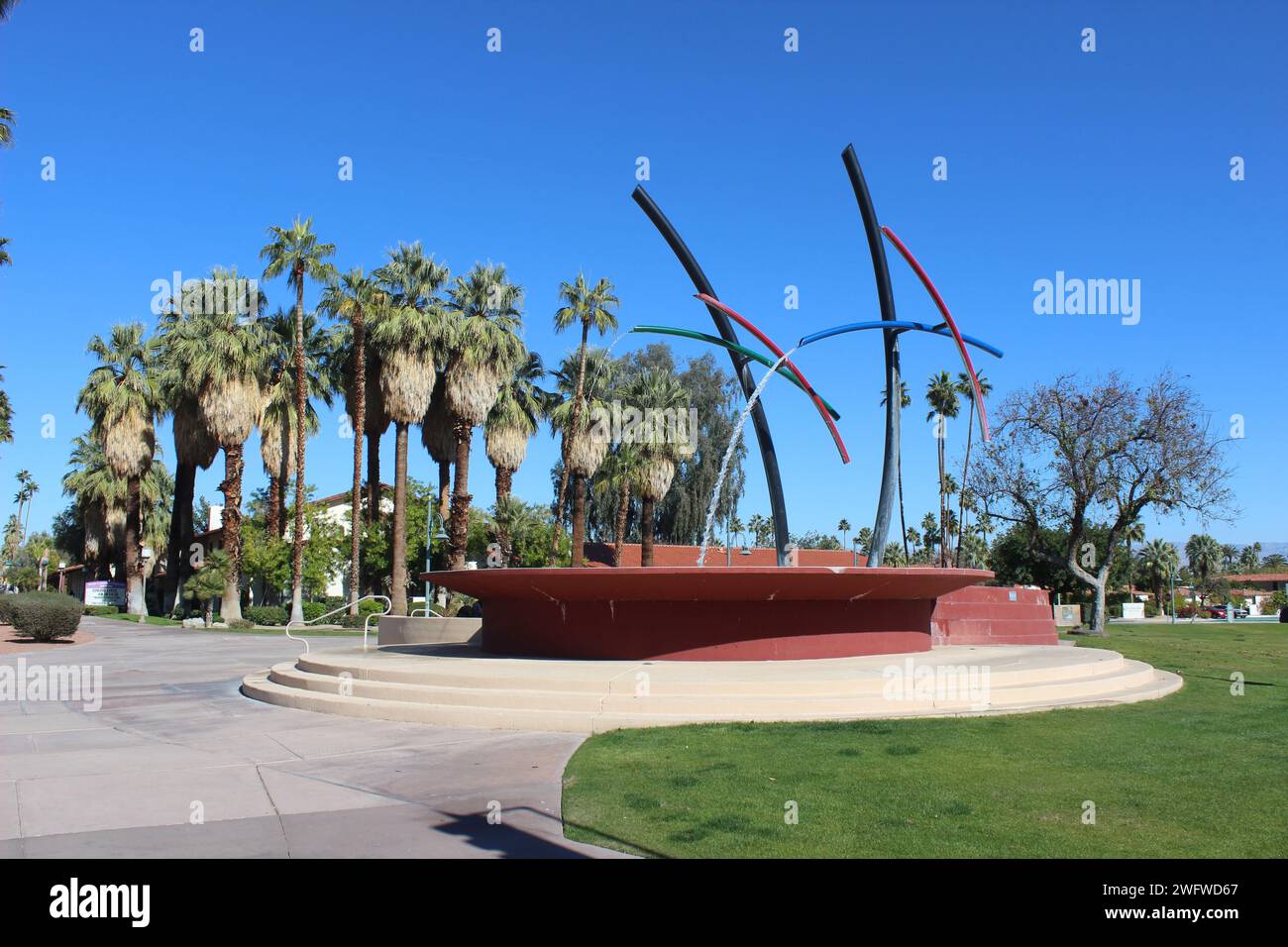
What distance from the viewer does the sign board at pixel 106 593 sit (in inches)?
2384

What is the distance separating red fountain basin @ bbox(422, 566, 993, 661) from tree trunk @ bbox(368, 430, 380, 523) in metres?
29.1

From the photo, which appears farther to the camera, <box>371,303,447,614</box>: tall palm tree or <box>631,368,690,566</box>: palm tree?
<box>631,368,690,566</box>: palm tree

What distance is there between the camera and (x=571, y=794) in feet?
27.1

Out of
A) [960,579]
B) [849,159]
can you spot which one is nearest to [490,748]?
[960,579]

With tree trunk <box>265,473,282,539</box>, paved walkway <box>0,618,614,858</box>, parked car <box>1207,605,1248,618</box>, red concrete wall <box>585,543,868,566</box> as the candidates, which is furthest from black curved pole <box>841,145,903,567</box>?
parked car <box>1207,605,1248,618</box>

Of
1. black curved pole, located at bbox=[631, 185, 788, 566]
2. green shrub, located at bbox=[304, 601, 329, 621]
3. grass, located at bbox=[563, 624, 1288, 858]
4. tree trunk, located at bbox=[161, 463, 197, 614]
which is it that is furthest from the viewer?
tree trunk, located at bbox=[161, 463, 197, 614]

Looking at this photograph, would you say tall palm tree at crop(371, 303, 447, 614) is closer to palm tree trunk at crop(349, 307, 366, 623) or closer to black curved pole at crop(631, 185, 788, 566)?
palm tree trunk at crop(349, 307, 366, 623)

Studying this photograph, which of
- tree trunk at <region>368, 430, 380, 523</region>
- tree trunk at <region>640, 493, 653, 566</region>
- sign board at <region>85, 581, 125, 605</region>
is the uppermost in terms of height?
tree trunk at <region>368, 430, 380, 523</region>

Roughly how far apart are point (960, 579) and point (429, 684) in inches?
354

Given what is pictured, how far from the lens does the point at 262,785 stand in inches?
343

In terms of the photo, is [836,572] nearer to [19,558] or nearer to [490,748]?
[490,748]

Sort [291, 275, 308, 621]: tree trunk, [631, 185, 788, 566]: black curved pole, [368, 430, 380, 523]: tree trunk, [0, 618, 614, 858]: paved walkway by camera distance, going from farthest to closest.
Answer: [368, 430, 380, 523]: tree trunk
[291, 275, 308, 621]: tree trunk
[631, 185, 788, 566]: black curved pole
[0, 618, 614, 858]: paved walkway

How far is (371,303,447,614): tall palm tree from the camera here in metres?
38.4
